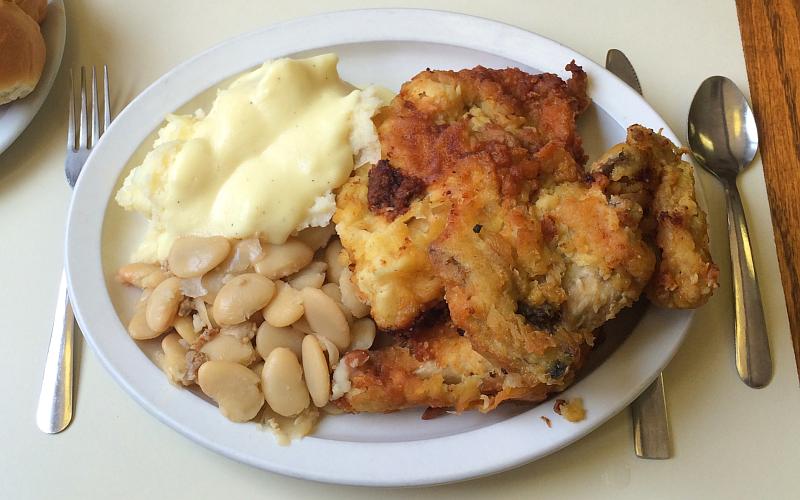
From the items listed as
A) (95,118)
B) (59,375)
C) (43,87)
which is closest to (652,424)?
(59,375)

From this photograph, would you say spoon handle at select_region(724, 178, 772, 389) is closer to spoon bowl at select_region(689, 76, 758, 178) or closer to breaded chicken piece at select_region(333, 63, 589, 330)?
spoon bowl at select_region(689, 76, 758, 178)

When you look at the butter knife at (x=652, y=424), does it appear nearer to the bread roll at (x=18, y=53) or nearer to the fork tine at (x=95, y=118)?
the fork tine at (x=95, y=118)

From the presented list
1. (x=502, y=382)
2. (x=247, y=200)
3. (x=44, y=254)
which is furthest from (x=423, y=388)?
(x=44, y=254)

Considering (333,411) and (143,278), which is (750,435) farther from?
(143,278)

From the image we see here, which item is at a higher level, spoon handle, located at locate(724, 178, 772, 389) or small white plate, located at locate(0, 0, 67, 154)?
spoon handle, located at locate(724, 178, 772, 389)

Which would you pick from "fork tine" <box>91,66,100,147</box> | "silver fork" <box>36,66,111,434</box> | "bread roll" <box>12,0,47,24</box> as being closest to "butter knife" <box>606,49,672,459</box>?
"silver fork" <box>36,66,111,434</box>

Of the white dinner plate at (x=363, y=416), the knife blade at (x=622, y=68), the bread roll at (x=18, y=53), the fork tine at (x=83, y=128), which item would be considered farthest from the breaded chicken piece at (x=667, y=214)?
the bread roll at (x=18, y=53)
